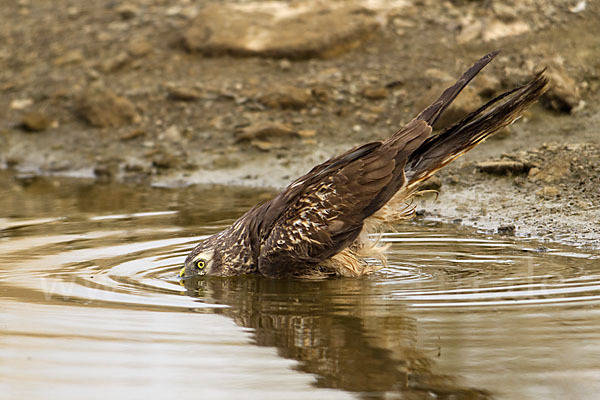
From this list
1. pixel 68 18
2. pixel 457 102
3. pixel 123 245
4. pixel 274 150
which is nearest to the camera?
pixel 123 245

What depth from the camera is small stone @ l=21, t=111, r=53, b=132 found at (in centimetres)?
1341

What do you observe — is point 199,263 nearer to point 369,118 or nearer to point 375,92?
point 369,118

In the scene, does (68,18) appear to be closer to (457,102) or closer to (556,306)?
(457,102)

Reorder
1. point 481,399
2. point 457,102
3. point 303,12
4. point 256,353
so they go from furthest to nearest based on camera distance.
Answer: point 303,12
point 457,102
point 256,353
point 481,399

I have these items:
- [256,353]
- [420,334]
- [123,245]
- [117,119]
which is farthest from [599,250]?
[117,119]

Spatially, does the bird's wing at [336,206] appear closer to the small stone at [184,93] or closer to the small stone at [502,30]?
the small stone at [502,30]

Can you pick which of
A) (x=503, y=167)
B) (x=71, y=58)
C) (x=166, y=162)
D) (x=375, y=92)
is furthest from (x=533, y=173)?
(x=71, y=58)

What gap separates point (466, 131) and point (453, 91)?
32 cm

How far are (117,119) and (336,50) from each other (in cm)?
338

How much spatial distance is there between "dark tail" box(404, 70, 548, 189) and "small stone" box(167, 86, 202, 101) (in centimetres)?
672

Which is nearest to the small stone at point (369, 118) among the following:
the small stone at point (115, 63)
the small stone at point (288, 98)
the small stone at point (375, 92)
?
the small stone at point (375, 92)

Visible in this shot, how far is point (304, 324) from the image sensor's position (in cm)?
537

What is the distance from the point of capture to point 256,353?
15.6 ft

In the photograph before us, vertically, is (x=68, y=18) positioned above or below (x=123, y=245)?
above
